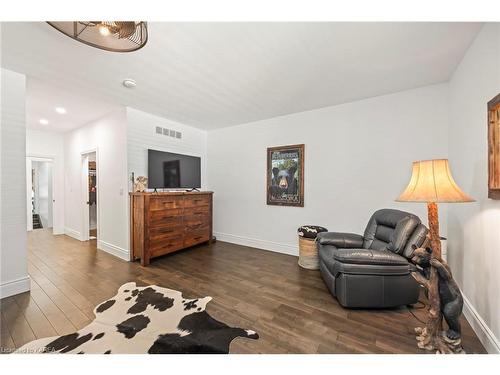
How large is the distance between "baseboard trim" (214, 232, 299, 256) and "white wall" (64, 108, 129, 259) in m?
1.95

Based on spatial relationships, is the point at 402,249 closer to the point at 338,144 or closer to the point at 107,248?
the point at 338,144

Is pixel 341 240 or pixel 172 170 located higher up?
pixel 172 170

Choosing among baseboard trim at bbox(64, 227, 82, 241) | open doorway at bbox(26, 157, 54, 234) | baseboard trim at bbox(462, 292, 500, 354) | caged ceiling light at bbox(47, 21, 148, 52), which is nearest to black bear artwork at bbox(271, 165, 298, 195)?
baseboard trim at bbox(462, 292, 500, 354)

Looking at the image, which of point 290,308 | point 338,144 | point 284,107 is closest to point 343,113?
point 338,144

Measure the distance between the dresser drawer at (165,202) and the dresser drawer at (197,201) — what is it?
116mm

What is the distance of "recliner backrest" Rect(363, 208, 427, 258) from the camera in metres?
1.95

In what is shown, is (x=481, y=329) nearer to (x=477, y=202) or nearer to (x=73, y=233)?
(x=477, y=202)

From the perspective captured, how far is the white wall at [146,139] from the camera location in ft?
11.1

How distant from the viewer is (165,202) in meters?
3.38

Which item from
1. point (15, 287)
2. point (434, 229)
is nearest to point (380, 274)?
point (434, 229)

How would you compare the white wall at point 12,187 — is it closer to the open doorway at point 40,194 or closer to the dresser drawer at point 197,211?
the dresser drawer at point 197,211

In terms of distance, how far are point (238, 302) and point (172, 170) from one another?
2775 millimetres

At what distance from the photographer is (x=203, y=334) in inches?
63.2

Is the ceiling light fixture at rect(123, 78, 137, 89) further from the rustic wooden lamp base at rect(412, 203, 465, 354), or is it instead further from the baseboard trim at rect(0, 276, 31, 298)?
the rustic wooden lamp base at rect(412, 203, 465, 354)
